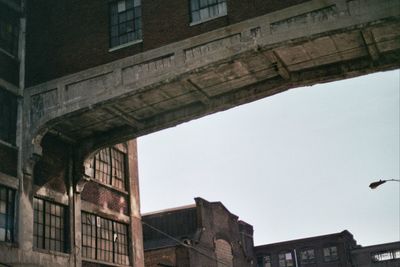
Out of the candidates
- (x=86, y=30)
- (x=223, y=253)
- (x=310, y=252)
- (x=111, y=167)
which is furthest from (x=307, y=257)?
(x=86, y=30)

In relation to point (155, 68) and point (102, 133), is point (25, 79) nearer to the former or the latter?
point (102, 133)

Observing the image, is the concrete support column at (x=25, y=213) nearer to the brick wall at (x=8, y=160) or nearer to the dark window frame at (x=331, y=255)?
the brick wall at (x=8, y=160)

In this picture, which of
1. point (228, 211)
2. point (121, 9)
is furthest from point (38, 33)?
point (228, 211)

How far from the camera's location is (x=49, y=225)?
1928 cm

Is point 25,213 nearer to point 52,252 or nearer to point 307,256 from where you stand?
point 52,252

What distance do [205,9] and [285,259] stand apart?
41.6 metres

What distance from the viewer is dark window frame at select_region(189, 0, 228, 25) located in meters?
17.5

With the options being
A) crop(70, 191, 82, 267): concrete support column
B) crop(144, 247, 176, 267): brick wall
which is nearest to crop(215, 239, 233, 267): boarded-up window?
crop(144, 247, 176, 267): brick wall

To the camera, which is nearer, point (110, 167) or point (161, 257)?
A: point (110, 167)

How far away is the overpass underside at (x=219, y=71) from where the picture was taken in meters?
15.5

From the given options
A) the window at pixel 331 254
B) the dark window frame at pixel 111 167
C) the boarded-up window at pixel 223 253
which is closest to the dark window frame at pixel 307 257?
the window at pixel 331 254

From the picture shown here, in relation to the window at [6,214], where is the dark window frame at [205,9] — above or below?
above

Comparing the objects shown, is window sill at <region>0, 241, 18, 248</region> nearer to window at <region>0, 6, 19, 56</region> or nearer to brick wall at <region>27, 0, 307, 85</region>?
brick wall at <region>27, 0, 307, 85</region>

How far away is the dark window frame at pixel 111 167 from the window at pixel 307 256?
3425cm
